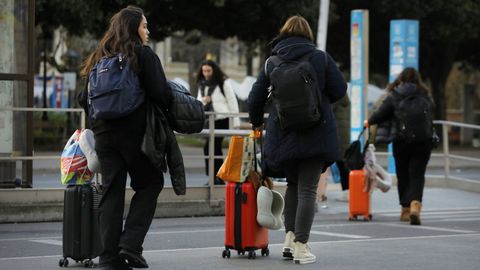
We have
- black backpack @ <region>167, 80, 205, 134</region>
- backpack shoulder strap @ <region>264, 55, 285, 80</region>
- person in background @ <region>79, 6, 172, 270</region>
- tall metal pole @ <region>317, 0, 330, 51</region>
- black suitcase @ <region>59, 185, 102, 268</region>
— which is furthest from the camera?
tall metal pole @ <region>317, 0, 330, 51</region>

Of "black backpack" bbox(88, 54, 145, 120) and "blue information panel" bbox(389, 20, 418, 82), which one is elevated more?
"blue information panel" bbox(389, 20, 418, 82)

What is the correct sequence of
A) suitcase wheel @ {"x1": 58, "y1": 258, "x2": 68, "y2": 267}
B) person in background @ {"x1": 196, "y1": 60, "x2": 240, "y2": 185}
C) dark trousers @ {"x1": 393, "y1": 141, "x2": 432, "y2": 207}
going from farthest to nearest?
person in background @ {"x1": 196, "y1": 60, "x2": 240, "y2": 185}
dark trousers @ {"x1": 393, "y1": 141, "x2": 432, "y2": 207}
suitcase wheel @ {"x1": 58, "y1": 258, "x2": 68, "y2": 267}

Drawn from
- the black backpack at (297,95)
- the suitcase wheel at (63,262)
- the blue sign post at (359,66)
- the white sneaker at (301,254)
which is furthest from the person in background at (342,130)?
the suitcase wheel at (63,262)

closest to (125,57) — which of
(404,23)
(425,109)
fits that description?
(425,109)

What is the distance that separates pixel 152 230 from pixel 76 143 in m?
3.58

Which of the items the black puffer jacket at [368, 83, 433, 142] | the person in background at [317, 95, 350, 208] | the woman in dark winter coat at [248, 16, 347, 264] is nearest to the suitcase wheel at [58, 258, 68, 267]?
the woman in dark winter coat at [248, 16, 347, 264]

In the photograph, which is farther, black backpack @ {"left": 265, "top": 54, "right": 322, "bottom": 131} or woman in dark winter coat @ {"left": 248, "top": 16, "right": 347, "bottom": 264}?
woman in dark winter coat @ {"left": 248, "top": 16, "right": 347, "bottom": 264}

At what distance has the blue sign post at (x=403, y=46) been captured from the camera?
20250 millimetres

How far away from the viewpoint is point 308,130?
8344 millimetres

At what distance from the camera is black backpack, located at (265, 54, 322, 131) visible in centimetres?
820

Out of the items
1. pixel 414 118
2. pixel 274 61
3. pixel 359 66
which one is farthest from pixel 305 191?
pixel 359 66

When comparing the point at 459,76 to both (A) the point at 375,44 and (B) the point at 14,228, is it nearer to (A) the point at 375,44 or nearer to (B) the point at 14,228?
(A) the point at 375,44

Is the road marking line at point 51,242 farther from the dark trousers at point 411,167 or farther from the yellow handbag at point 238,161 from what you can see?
the dark trousers at point 411,167

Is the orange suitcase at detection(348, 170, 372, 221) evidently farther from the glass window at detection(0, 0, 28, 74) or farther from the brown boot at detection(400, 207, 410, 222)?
the glass window at detection(0, 0, 28, 74)
